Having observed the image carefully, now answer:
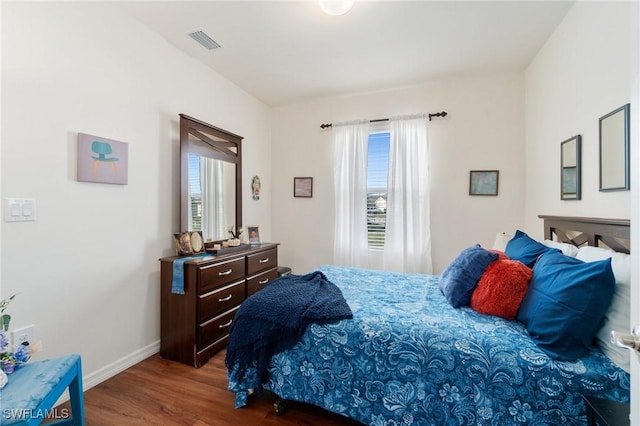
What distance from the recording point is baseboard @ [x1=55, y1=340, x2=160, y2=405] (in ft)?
6.16

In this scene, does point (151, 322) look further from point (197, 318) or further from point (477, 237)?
point (477, 237)

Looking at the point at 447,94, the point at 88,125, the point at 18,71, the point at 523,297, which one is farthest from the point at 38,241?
the point at 447,94

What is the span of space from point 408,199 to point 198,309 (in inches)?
99.3

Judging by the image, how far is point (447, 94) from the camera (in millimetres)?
3184

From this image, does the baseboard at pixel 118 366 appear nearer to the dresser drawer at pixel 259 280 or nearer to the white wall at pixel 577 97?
the dresser drawer at pixel 259 280

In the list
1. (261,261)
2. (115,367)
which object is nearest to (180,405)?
(115,367)

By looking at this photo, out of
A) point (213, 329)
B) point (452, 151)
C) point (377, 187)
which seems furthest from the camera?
point (377, 187)

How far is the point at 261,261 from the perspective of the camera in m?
3.00

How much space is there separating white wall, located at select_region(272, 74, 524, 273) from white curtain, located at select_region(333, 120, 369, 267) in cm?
15

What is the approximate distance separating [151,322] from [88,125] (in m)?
1.65

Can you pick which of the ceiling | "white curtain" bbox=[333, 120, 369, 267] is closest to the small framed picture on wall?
"white curtain" bbox=[333, 120, 369, 267]

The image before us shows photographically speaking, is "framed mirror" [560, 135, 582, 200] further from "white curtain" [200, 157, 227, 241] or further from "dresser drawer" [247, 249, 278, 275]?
"white curtain" [200, 157, 227, 241]

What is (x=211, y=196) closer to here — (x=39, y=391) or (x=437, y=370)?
(x=39, y=391)

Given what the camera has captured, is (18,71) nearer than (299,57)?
Yes
